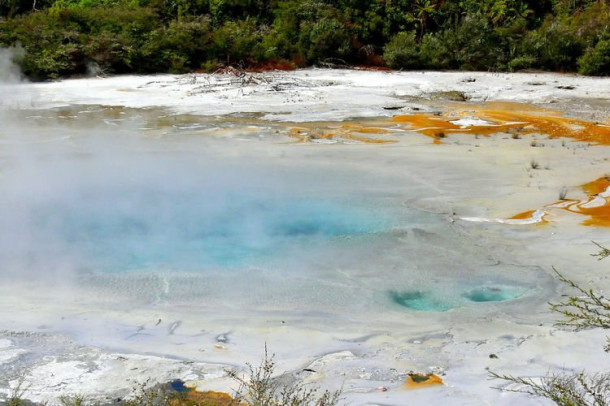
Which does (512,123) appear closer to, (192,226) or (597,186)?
(597,186)

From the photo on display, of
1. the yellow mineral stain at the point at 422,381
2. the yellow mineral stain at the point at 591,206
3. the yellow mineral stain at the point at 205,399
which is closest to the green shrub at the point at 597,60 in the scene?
the yellow mineral stain at the point at 591,206

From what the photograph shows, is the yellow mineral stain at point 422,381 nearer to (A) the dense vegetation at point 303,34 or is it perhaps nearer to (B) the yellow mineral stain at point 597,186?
(B) the yellow mineral stain at point 597,186

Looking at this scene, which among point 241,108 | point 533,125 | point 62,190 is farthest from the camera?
point 241,108

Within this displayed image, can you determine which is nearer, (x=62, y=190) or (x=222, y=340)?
(x=222, y=340)

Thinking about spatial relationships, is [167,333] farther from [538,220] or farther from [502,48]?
[502,48]

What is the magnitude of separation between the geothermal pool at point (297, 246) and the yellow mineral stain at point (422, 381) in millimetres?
37

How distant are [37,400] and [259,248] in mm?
2816

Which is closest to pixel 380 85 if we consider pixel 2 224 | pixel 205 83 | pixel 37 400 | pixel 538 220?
pixel 205 83

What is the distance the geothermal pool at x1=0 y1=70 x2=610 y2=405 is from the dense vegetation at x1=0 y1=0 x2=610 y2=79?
4935 millimetres

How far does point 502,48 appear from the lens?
18266 millimetres

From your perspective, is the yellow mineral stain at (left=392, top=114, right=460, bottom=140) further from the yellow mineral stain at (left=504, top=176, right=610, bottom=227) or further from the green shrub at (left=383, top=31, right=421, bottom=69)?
the green shrub at (left=383, top=31, right=421, bottom=69)

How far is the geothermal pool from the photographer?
173 inches

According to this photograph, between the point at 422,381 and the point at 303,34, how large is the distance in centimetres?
1567

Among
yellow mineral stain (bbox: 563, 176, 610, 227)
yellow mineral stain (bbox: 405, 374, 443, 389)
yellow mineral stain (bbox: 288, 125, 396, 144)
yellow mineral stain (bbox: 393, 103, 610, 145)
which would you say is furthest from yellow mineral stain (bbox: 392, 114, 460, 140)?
yellow mineral stain (bbox: 405, 374, 443, 389)
